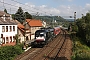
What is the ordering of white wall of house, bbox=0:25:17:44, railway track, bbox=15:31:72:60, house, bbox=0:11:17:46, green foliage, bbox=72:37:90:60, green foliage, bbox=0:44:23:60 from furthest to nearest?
1. white wall of house, bbox=0:25:17:44
2. house, bbox=0:11:17:46
3. railway track, bbox=15:31:72:60
4. green foliage, bbox=0:44:23:60
5. green foliage, bbox=72:37:90:60

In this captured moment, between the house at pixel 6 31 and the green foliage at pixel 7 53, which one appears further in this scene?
the house at pixel 6 31

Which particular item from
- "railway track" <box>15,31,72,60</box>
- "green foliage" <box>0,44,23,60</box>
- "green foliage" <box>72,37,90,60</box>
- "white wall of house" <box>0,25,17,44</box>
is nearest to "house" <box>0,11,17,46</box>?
"white wall of house" <box>0,25,17,44</box>

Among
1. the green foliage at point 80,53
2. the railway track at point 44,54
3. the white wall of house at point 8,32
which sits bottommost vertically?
the railway track at point 44,54

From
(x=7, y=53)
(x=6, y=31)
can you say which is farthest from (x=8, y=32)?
(x=7, y=53)

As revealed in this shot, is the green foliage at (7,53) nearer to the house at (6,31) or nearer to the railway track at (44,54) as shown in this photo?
the railway track at (44,54)

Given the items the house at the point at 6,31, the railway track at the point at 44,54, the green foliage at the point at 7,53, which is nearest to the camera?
the green foliage at the point at 7,53

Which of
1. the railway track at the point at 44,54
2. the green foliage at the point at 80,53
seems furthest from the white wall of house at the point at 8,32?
the green foliage at the point at 80,53

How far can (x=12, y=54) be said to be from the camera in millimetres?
28875

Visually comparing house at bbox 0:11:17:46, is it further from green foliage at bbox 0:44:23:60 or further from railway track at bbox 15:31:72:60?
green foliage at bbox 0:44:23:60

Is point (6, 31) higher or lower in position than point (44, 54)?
higher

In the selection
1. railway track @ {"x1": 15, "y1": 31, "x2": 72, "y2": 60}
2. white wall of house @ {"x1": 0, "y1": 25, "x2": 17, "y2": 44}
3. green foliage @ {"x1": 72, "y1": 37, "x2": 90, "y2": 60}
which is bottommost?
railway track @ {"x1": 15, "y1": 31, "x2": 72, "y2": 60}

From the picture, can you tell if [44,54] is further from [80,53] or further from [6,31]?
[6,31]

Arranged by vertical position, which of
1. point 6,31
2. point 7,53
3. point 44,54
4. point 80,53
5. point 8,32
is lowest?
point 44,54

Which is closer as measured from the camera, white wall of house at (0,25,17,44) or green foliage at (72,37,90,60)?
→ green foliage at (72,37,90,60)
